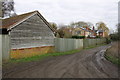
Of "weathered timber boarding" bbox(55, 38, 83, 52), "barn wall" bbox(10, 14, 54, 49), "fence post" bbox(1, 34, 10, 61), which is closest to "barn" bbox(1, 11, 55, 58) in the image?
"barn wall" bbox(10, 14, 54, 49)

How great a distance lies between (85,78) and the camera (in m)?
5.88

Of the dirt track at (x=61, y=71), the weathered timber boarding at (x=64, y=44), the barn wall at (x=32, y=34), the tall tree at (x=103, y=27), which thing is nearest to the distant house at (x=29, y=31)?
the barn wall at (x=32, y=34)

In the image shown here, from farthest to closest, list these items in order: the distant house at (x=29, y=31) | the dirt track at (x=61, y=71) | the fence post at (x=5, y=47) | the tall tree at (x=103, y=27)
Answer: the tall tree at (x=103, y=27) < the distant house at (x=29, y=31) < the fence post at (x=5, y=47) < the dirt track at (x=61, y=71)

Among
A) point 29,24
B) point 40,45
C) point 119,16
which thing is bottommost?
point 40,45

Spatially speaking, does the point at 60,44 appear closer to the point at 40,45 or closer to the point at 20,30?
the point at 40,45

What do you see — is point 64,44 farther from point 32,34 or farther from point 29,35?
point 29,35

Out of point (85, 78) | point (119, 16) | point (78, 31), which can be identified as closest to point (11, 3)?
point (119, 16)

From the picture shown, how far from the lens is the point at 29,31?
1338cm

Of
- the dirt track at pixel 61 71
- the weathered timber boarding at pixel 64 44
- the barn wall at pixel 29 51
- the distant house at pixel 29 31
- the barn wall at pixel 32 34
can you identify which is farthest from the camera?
the weathered timber boarding at pixel 64 44

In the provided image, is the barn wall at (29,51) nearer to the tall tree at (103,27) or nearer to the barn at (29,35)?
the barn at (29,35)

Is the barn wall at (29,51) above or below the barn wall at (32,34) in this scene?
below

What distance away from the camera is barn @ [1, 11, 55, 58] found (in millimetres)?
11461

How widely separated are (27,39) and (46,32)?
133 inches

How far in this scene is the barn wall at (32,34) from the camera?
11785 mm
